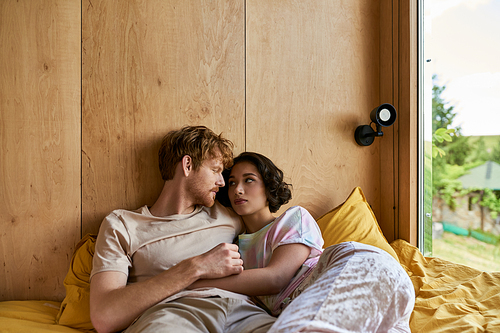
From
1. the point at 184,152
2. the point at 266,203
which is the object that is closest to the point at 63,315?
the point at 184,152

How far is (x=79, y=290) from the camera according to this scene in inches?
51.5

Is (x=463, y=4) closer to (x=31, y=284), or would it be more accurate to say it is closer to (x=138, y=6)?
(x=138, y=6)

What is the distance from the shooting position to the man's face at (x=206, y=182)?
1455mm

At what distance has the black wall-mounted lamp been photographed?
Result: 1833mm

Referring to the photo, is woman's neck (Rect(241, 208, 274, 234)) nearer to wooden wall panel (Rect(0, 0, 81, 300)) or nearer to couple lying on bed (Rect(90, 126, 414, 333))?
couple lying on bed (Rect(90, 126, 414, 333))

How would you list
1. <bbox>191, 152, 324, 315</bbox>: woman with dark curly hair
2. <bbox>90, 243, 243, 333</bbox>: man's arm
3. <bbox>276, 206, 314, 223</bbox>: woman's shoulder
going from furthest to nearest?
<bbox>276, 206, 314, 223</bbox>: woman's shoulder < <bbox>191, 152, 324, 315</bbox>: woman with dark curly hair < <bbox>90, 243, 243, 333</bbox>: man's arm

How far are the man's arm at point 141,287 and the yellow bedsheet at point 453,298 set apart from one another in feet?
2.35

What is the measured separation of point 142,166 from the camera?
161 centimetres

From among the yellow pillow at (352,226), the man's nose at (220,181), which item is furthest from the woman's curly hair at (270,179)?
the yellow pillow at (352,226)

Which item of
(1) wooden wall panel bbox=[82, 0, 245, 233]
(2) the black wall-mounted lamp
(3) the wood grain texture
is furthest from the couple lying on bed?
(3) the wood grain texture

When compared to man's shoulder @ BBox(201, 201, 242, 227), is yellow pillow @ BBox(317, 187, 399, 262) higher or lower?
lower

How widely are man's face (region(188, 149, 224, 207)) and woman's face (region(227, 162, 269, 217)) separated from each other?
7 cm

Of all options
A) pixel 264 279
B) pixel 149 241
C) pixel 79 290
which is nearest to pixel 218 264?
pixel 264 279

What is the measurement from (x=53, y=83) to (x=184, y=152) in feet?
2.31
